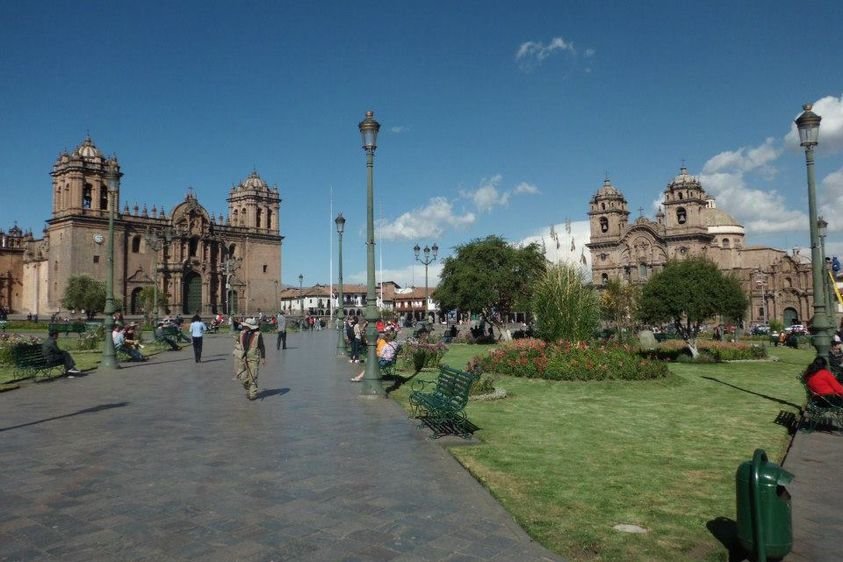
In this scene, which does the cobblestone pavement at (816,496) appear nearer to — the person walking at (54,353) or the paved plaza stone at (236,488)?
the paved plaza stone at (236,488)

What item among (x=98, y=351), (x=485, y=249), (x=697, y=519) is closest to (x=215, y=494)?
(x=697, y=519)

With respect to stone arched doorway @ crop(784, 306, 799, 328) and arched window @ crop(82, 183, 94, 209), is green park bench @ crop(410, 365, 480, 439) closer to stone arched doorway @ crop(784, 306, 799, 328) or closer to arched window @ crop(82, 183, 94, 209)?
arched window @ crop(82, 183, 94, 209)

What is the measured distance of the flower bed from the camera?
572 inches

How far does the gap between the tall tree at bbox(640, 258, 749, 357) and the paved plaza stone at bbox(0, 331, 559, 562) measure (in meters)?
13.5

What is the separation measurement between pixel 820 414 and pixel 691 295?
42.2 feet

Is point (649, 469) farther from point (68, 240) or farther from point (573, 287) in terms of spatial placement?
point (68, 240)

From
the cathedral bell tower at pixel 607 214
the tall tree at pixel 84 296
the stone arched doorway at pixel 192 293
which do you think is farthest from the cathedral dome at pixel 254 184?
the cathedral bell tower at pixel 607 214

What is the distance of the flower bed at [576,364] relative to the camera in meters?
14.5

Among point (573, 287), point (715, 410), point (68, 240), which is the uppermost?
point (68, 240)

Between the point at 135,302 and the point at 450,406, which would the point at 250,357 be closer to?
the point at 450,406

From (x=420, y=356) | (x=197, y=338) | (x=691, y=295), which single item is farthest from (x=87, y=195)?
(x=691, y=295)

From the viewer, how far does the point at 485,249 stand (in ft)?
112

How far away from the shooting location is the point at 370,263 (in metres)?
12.7

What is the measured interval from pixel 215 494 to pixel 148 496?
59 cm
